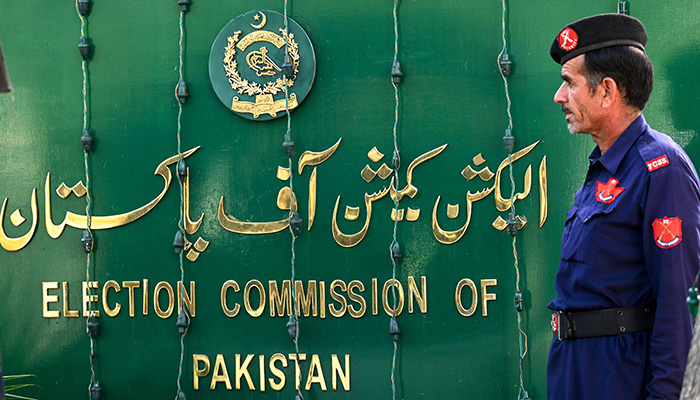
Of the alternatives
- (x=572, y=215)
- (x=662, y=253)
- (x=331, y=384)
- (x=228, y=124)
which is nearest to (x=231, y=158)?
(x=228, y=124)

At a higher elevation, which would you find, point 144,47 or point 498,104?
point 144,47

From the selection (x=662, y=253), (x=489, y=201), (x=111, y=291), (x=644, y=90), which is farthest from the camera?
(x=111, y=291)

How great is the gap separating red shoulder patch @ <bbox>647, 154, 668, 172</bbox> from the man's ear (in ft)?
0.58

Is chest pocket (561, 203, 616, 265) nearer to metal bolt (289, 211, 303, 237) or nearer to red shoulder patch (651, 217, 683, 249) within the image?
red shoulder patch (651, 217, 683, 249)

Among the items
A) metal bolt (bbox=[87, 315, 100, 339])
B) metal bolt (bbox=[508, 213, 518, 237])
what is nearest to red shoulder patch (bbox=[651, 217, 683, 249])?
metal bolt (bbox=[508, 213, 518, 237])

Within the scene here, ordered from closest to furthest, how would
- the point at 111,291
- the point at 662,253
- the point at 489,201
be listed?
the point at 662,253
the point at 489,201
the point at 111,291

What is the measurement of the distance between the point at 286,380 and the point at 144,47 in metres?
1.22

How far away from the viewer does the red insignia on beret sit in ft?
6.14

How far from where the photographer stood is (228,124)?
280 cm

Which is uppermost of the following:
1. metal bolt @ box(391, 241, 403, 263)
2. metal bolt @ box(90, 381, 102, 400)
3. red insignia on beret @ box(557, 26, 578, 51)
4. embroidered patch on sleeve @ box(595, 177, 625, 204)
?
red insignia on beret @ box(557, 26, 578, 51)

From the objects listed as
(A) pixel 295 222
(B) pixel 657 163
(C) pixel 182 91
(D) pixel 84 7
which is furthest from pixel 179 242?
(B) pixel 657 163

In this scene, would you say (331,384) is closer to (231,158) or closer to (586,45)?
(231,158)

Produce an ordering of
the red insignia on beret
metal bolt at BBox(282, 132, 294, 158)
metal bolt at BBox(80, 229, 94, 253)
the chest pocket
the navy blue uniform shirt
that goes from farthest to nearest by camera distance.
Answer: metal bolt at BBox(80, 229, 94, 253) → metal bolt at BBox(282, 132, 294, 158) → the red insignia on beret → the chest pocket → the navy blue uniform shirt

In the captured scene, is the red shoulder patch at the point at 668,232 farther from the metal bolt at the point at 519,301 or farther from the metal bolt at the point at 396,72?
the metal bolt at the point at 396,72
